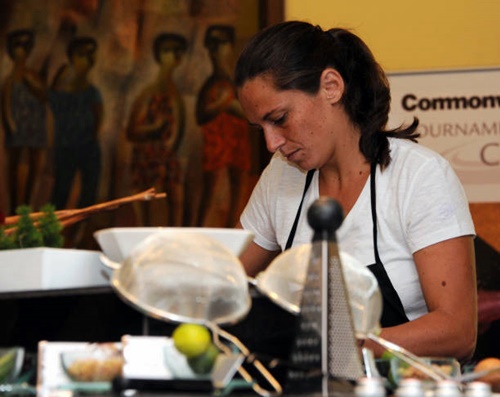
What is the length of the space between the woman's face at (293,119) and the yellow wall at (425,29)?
187 cm

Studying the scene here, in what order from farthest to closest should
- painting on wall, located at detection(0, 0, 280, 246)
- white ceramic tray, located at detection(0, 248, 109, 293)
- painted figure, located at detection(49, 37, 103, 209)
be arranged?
1. painted figure, located at detection(49, 37, 103, 209)
2. painting on wall, located at detection(0, 0, 280, 246)
3. white ceramic tray, located at detection(0, 248, 109, 293)

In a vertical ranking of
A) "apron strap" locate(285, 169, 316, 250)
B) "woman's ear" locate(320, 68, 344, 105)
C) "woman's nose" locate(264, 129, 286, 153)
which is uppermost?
"woman's ear" locate(320, 68, 344, 105)

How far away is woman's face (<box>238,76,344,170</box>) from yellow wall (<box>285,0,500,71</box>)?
1.87 m

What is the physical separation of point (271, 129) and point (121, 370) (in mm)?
1155

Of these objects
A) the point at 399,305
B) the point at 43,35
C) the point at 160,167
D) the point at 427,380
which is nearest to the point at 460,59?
the point at 160,167

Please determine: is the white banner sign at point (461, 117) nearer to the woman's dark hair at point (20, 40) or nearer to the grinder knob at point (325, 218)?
the woman's dark hair at point (20, 40)

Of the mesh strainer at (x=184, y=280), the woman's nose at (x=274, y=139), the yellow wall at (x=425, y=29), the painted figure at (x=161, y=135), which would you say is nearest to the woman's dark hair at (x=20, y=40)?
the painted figure at (x=161, y=135)

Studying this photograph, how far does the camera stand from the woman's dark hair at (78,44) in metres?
4.65

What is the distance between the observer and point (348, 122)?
8.87ft

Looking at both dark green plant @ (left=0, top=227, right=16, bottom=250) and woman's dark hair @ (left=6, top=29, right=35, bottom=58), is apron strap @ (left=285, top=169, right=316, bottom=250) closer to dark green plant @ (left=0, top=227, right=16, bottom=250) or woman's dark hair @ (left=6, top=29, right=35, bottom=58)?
dark green plant @ (left=0, top=227, right=16, bottom=250)

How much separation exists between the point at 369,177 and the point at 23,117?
246cm

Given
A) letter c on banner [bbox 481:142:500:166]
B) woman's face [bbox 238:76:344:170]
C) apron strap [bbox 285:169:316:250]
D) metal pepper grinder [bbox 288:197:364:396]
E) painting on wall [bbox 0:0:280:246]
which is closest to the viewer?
metal pepper grinder [bbox 288:197:364:396]

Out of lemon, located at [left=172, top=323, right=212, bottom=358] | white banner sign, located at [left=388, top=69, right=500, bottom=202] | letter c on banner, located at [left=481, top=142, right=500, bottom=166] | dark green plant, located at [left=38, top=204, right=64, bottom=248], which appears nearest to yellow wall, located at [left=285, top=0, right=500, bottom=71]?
white banner sign, located at [left=388, top=69, right=500, bottom=202]

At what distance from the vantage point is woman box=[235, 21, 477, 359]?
7.86ft
